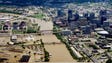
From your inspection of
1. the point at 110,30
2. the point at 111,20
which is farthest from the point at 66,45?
the point at 111,20

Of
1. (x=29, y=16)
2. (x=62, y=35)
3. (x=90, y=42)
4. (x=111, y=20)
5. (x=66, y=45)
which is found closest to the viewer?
(x=66, y=45)

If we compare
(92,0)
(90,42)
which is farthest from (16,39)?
(92,0)

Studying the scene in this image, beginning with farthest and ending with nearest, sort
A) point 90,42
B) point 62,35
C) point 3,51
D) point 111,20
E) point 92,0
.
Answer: point 92,0
point 111,20
point 62,35
point 90,42
point 3,51

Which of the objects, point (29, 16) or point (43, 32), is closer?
point (43, 32)

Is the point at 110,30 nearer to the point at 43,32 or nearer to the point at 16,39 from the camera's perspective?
the point at 43,32

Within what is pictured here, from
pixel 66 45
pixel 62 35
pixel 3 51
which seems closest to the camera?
pixel 3 51

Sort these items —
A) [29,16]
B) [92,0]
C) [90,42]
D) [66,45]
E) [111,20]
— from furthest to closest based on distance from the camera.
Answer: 1. [92,0]
2. [29,16]
3. [111,20]
4. [90,42]
5. [66,45]

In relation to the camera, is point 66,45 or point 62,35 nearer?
point 66,45
